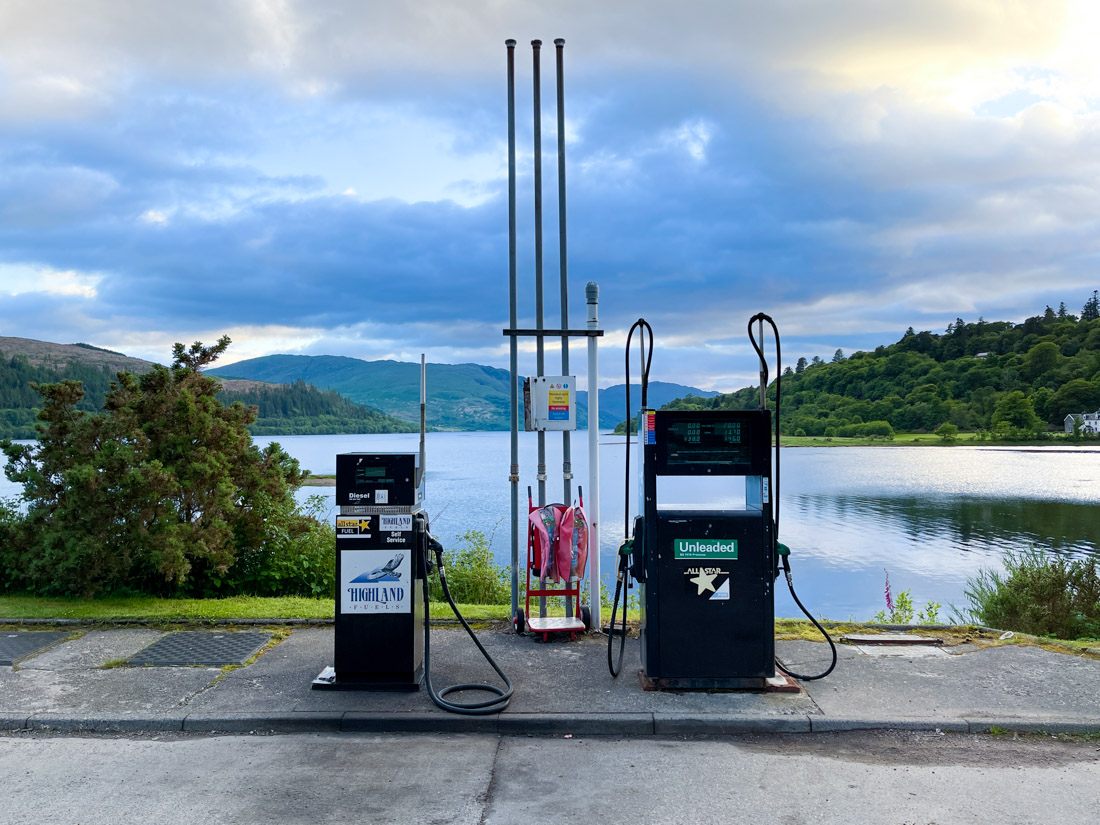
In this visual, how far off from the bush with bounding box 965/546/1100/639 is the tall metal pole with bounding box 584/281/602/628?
558 cm

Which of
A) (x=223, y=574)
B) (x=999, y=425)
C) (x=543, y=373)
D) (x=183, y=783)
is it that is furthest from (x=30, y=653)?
(x=999, y=425)

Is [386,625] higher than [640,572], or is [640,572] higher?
[640,572]

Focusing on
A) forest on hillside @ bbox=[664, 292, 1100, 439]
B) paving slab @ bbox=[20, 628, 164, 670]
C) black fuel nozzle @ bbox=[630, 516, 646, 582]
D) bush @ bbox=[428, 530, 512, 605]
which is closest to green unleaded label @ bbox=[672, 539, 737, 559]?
black fuel nozzle @ bbox=[630, 516, 646, 582]

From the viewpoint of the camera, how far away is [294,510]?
32.2ft

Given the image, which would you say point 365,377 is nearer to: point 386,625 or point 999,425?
point 999,425

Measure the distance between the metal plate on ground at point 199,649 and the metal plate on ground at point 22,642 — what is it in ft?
2.84

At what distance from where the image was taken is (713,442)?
5453 mm

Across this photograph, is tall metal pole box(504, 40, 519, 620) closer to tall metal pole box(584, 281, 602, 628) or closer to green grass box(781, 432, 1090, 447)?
tall metal pole box(584, 281, 602, 628)

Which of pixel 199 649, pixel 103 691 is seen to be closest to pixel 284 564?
pixel 199 649

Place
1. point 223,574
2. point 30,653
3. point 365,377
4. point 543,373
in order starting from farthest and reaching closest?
point 365,377, point 223,574, point 543,373, point 30,653

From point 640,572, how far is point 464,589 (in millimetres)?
5260

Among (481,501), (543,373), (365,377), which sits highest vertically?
(365,377)

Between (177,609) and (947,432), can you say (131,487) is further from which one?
(947,432)

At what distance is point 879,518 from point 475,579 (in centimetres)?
2021
